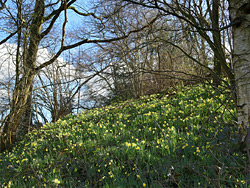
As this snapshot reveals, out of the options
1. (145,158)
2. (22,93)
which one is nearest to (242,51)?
(145,158)

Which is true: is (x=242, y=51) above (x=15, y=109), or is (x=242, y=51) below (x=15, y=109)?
above

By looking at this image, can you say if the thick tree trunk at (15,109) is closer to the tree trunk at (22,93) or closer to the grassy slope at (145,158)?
the tree trunk at (22,93)

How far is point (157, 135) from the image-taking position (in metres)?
4.10

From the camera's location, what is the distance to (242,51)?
2.23m

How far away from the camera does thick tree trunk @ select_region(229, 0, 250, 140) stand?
2221 mm

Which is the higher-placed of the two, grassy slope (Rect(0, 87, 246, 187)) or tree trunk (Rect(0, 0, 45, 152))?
tree trunk (Rect(0, 0, 45, 152))

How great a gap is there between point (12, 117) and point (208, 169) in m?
6.11

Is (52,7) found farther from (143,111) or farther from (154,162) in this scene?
(154,162)

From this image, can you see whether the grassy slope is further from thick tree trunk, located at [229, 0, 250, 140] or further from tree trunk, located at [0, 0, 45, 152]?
tree trunk, located at [0, 0, 45, 152]

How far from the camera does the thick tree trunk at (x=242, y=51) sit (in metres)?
2.22

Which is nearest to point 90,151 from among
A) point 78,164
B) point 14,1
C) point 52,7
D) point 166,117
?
point 78,164

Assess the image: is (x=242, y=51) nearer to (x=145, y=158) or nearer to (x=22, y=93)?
(x=145, y=158)

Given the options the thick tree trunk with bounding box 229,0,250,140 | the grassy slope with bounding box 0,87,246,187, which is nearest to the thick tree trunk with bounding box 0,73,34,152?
the grassy slope with bounding box 0,87,246,187

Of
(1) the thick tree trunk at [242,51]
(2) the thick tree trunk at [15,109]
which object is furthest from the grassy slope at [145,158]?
(2) the thick tree trunk at [15,109]
